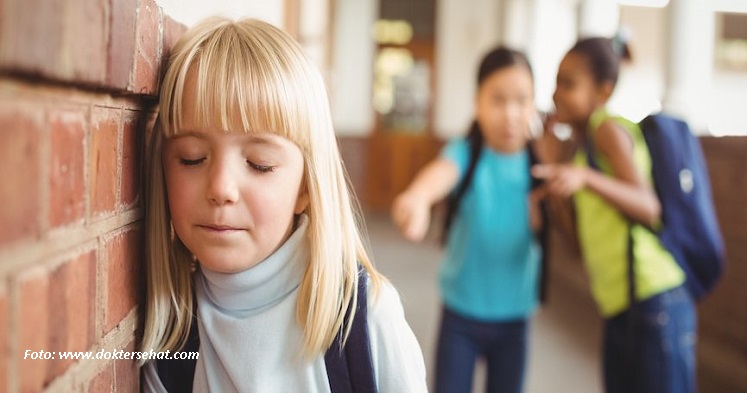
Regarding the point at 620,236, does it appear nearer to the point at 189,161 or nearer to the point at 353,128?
the point at 189,161

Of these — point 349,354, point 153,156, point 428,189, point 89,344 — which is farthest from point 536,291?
point 89,344

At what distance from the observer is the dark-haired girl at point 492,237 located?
2.07 m

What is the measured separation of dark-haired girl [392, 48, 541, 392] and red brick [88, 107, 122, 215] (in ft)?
4.31

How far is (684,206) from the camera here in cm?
195

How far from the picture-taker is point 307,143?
936 mm

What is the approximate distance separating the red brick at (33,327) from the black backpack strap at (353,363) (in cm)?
41

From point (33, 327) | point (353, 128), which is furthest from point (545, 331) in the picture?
point (353, 128)

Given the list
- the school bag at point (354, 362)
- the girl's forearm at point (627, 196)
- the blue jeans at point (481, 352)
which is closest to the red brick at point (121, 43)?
the school bag at point (354, 362)

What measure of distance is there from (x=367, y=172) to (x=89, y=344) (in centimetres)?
1008

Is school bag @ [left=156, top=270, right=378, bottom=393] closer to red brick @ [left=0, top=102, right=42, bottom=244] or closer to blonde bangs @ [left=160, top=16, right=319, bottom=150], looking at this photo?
blonde bangs @ [left=160, top=16, right=319, bottom=150]

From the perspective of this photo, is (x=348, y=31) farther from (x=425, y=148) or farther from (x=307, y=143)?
(x=307, y=143)

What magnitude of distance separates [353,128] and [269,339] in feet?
32.6

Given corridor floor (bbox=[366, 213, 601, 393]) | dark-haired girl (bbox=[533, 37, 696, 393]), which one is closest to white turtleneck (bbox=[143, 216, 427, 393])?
dark-haired girl (bbox=[533, 37, 696, 393])

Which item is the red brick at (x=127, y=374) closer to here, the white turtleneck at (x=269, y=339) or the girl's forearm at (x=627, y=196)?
the white turtleneck at (x=269, y=339)
